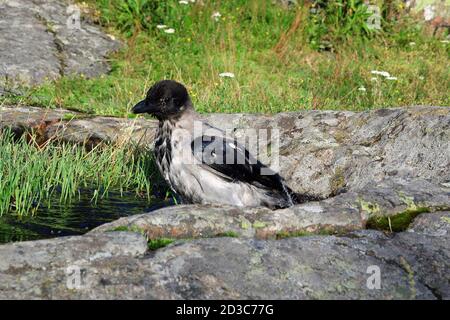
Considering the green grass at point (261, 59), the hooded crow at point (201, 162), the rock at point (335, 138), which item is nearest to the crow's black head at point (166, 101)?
the hooded crow at point (201, 162)

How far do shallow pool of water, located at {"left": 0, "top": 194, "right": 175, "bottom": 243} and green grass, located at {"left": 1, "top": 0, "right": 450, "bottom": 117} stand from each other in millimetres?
2687

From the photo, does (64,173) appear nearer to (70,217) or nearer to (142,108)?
(70,217)

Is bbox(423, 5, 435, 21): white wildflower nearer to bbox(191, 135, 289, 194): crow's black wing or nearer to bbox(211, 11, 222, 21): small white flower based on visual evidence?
bbox(211, 11, 222, 21): small white flower

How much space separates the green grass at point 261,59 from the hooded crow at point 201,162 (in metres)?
2.81

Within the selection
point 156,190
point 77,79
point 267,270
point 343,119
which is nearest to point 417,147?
point 343,119

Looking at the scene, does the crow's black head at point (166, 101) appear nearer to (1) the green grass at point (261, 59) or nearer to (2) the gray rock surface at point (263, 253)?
(2) the gray rock surface at point (263, 253)

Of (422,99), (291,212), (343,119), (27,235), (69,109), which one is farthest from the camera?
(422,99)

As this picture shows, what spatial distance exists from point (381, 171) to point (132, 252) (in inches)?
119

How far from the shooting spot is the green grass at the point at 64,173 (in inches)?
204

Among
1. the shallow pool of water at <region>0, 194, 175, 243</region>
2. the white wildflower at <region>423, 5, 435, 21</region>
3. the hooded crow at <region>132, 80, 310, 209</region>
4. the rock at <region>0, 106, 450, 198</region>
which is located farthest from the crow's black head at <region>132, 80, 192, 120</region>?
the white wildflower at <region>423, 5, 435, 21</region>

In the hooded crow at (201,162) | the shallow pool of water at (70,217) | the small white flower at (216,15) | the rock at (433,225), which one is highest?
the rock at (433,225)

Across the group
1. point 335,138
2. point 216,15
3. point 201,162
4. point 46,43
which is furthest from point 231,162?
point 216,15

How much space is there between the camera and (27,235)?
469 centimetres
